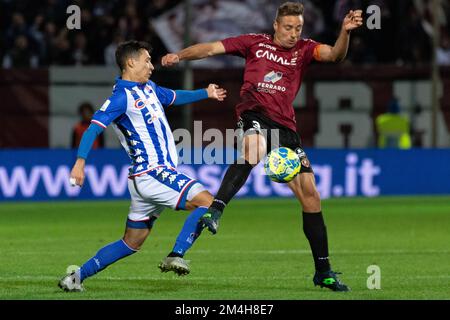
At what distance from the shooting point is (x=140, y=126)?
934 centimetres

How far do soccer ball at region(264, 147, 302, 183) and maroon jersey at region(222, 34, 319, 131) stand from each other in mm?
368

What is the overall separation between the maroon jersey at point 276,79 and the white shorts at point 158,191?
920mm

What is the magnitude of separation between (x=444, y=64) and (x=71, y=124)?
723cm

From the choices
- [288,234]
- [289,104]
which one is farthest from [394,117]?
[289,104]

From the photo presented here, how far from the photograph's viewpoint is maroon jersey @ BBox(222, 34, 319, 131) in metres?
9.82

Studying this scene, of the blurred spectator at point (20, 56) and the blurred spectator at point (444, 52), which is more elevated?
the blurred spectator at point (444, 52)

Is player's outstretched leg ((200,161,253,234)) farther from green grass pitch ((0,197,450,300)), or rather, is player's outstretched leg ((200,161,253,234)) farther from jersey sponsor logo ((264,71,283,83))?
jersey sponsor logo ((264,71,283,83))

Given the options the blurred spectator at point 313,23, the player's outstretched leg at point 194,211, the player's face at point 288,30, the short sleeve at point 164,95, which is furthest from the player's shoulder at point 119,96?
the blurred spectator at point 313,23

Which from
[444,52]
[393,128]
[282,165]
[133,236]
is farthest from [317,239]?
[444,52]

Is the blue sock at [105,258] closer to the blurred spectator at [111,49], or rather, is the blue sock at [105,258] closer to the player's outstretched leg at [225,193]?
the player's outstretched leg at [225,193]

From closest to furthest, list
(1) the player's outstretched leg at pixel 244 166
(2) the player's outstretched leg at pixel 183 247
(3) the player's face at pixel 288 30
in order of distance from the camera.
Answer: (2) the player's outstretched leg at pixel 183 247 < (1) the player's outstretched leg at pixel 244 166 < (3) the player's face at pixel 288 30

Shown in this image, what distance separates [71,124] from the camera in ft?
70.6

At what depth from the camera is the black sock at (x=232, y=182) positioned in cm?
941
